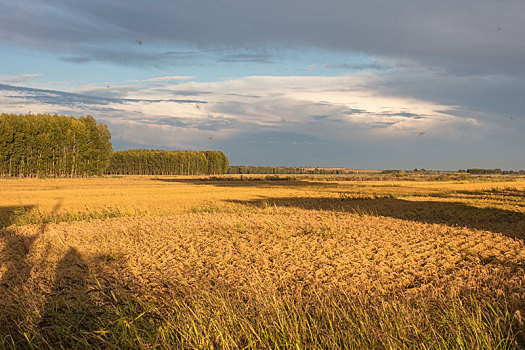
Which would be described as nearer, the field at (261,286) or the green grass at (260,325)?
the green grass at (260,325)

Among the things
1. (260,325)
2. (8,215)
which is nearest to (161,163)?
(8,215)

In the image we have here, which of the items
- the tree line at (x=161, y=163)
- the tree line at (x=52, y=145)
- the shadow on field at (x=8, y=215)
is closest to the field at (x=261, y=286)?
the shadow on field at (x=8, y=215)

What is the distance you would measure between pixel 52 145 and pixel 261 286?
300 feet

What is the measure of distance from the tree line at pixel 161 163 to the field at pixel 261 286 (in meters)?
134

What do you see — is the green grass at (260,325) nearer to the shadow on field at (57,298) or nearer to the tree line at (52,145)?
the shadow on field at (57,298)

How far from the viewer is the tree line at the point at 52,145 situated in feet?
262

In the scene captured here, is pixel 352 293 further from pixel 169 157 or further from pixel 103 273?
pixel 169 157

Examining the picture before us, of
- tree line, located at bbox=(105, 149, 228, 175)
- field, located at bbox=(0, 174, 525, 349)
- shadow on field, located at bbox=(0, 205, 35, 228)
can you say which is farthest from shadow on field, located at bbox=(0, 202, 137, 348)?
tree line, located at bbox=(105, 149, 228, 175)

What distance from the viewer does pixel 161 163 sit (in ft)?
496

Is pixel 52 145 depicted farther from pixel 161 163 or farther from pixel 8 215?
pixel 8 215

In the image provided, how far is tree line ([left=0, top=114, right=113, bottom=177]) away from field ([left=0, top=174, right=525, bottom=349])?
7741cm

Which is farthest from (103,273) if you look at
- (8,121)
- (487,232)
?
(8,121)

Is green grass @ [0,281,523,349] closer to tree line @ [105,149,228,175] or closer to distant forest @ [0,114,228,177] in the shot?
distant forest @ [0,114,228,177]

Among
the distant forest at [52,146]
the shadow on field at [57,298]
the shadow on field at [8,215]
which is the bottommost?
the shadow on field at [8,215]
